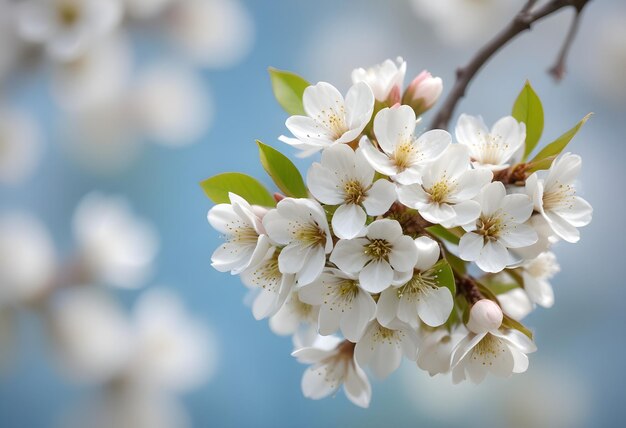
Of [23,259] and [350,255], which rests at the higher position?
[350,255]

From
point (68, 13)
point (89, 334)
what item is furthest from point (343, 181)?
point (89, 334)

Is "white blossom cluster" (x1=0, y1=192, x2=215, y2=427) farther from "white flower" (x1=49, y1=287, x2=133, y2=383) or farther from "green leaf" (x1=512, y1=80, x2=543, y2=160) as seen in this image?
"green leaf" (x1=512, y1=80, x2=543, y2=160)

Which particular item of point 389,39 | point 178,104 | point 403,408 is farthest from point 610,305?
point 178,104

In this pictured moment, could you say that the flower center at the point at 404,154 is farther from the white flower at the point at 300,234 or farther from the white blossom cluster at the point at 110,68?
the white blossom cluster at the point at 110,68

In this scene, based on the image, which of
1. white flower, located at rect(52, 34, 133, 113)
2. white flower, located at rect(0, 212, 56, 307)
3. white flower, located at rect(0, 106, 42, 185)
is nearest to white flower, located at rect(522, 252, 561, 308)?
white flower, located at rect(52, 34, 133, 113)

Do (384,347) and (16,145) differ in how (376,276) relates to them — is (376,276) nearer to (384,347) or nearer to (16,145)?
(384,347)

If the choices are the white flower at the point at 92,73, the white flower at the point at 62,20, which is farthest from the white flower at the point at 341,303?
the white flower at the point at 92,73

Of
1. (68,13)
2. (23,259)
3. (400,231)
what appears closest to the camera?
(400,231)
